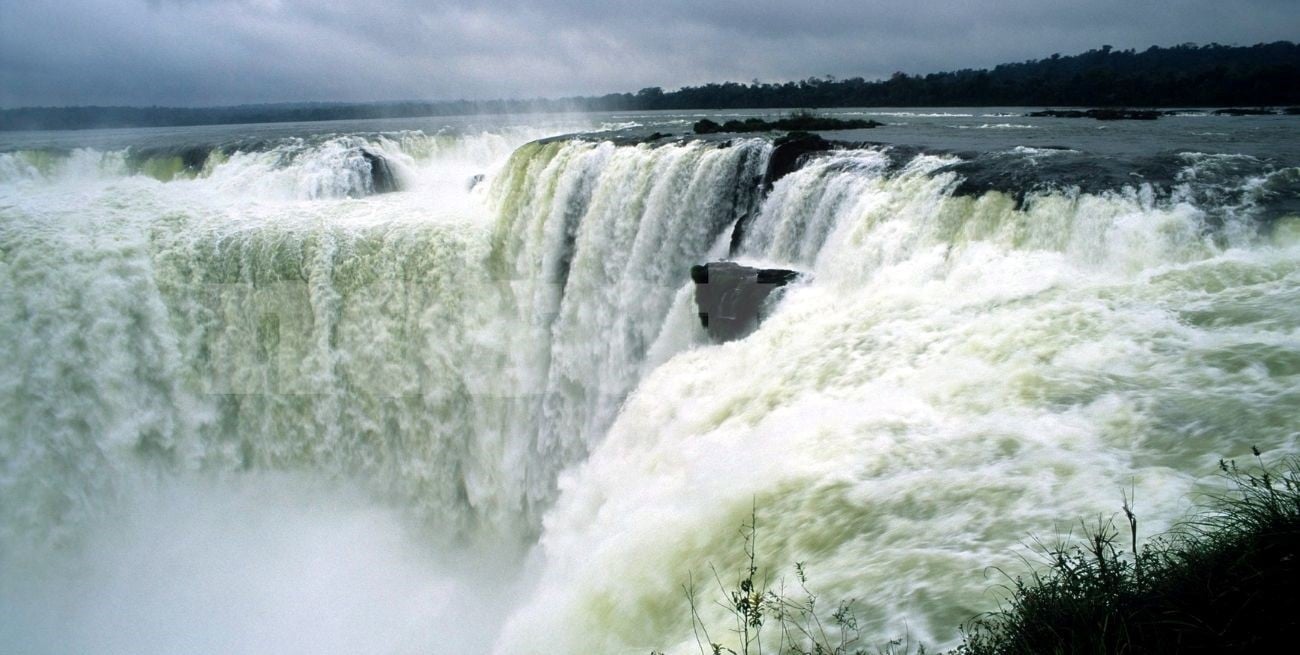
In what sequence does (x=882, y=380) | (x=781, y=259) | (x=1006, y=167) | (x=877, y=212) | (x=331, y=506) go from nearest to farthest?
(x=882, y=380)
(x=877, y=212)
(x=1006, y=167)
(x=781, y=259)
(x=331, y=506)

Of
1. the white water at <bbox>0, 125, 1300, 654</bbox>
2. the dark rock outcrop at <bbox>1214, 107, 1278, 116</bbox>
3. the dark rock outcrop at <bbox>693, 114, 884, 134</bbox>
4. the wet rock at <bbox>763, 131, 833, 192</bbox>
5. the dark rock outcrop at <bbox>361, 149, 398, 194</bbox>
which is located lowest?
the white water at <bbox>0, 125, 1300, 654</bbox>

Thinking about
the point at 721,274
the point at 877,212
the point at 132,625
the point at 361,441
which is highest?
the point at 877,212

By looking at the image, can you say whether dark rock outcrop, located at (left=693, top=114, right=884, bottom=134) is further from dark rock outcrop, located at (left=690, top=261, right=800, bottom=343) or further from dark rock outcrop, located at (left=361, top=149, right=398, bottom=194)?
dark rock outcrop, located at (left=690, top=261, right=800, bottom=343)

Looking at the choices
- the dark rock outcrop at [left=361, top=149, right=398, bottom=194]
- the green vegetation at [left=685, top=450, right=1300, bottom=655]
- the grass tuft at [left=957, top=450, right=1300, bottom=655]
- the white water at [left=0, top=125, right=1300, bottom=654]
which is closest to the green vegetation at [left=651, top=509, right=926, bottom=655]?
the green vegetation at [left=685, top=450, right=1300, bottom=655]

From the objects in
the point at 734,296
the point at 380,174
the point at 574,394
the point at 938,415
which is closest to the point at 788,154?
the point at 734,296

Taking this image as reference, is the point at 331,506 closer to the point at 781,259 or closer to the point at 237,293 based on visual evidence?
the point at 237,293

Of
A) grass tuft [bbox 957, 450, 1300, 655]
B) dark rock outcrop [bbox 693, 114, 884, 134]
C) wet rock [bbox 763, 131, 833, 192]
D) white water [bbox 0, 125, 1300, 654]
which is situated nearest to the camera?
grass tuft [bbox 957, 450, 1300, 655]

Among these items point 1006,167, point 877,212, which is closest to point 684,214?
point 877,212
